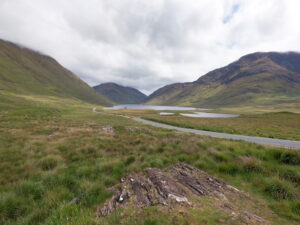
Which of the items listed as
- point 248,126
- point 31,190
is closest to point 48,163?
point 31,190

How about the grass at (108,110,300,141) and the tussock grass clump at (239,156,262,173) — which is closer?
the tussock grass clump at (239,156,262,173)

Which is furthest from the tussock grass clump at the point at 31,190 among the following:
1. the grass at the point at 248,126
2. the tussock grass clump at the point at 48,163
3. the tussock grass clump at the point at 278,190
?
the grass at the point at 248,126

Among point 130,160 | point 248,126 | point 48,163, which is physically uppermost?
point 130,160

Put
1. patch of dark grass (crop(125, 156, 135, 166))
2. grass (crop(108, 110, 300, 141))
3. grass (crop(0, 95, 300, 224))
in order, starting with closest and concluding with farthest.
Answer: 1. grass (crop(0, 95, 300, 224))
2. patch of dark grass (crop(125, 156, 135, 166))
3. grass (crop(108, 110, 300, 141))

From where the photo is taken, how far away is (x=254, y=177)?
6.22 m

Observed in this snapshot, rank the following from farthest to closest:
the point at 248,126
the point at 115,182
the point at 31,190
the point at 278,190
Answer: the point at 248,126 < the point at 115,182 < the point at 278,190 < the point at 31,190

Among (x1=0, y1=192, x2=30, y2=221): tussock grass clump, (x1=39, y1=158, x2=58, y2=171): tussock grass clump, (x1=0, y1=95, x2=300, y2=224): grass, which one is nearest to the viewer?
(x1=0, y1=95, x2=300, y2=224): grass

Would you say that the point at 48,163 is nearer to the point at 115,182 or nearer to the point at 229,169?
the point at 115,182

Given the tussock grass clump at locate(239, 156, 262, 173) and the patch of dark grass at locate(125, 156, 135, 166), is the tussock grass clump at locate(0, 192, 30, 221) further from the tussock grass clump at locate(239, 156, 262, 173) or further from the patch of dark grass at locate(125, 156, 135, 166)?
the tussock grass clump at locate(239, 156, 262, 173)

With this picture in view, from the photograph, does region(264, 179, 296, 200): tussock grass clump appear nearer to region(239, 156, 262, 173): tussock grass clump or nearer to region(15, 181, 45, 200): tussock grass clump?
region(239, 156, 262, 173): tussock grass clump

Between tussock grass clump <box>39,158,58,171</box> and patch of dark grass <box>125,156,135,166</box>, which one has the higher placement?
patch of dark grass <box>125,156,135,166</box>

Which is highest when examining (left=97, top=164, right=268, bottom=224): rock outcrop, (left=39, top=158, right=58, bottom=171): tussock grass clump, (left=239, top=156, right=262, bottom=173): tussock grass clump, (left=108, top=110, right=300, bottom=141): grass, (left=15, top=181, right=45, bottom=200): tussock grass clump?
(left=239, top=156, right=262, bottom=173): tussock grass clump

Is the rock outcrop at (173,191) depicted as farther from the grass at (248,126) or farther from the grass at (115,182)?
the grass at (248,126)

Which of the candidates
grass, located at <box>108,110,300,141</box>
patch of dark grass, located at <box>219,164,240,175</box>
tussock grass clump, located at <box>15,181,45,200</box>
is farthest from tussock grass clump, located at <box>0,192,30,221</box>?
grass, located at <box>108,110,300,141</box>
